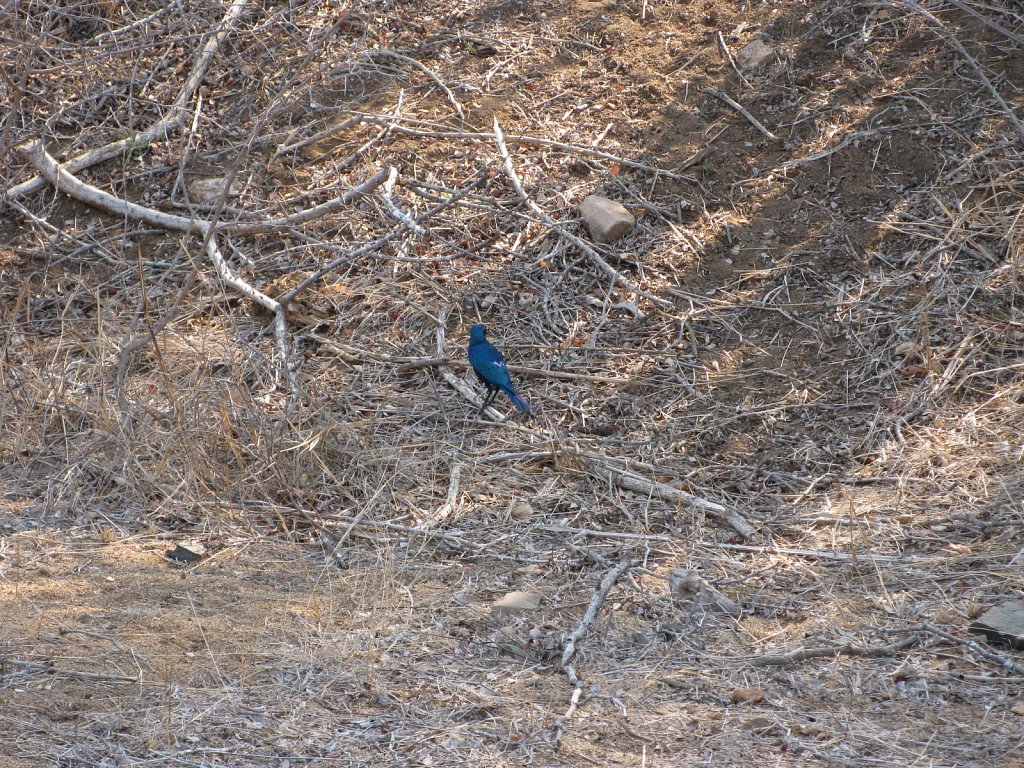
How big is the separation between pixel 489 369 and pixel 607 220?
1507 mm

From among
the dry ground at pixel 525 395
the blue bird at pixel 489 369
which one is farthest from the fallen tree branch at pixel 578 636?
the blue bird at pixel 489 369

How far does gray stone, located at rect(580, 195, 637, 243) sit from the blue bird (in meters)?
1.25

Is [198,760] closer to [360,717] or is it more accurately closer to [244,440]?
[360,717]

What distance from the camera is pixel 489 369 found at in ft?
17.7

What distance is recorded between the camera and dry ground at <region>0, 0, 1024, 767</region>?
322 centimetres

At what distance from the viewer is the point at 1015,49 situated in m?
6.70

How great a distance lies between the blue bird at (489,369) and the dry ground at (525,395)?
0.12m

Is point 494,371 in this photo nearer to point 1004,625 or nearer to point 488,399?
point 488,399

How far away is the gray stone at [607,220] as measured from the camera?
20.9 feet

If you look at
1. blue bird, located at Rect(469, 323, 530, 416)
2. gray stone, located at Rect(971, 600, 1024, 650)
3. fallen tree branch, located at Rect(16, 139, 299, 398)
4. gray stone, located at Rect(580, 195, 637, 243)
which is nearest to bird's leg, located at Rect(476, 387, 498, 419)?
blue bird, located at Rect(469, 323, 530, 416)

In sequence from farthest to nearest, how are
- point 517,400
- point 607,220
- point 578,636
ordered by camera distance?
point 607,220 → point 517,400 → point 578,636

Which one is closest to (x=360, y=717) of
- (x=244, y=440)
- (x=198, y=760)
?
(x=198, y=760)

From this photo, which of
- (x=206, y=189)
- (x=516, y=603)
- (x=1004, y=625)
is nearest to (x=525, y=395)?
(x=516, y=603)

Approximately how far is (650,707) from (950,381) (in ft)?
9.12
